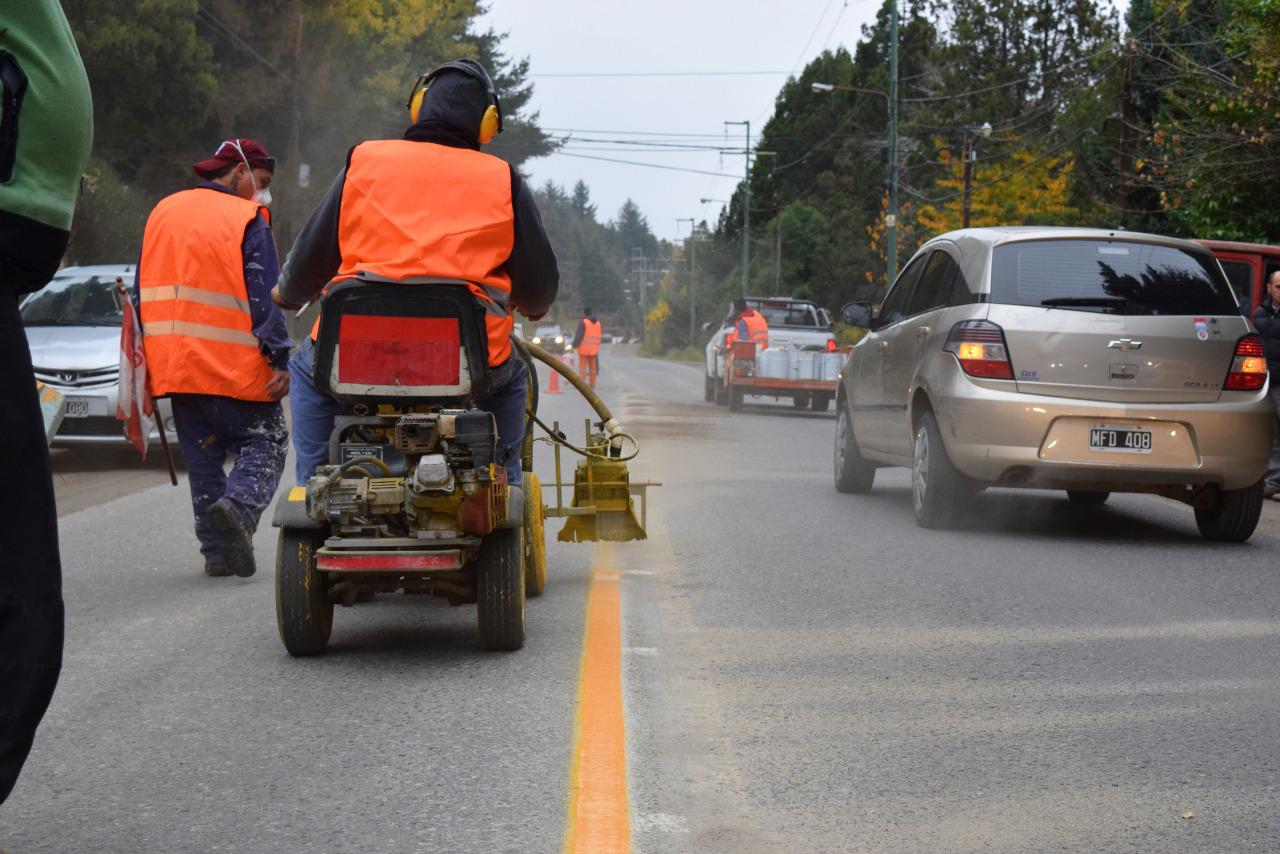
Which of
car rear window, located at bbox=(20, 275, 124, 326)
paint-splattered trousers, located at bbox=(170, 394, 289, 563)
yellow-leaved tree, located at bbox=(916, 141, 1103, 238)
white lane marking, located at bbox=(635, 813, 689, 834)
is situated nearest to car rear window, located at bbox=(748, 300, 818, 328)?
car rear window, located at bbox=(20, 275, 124, 326)

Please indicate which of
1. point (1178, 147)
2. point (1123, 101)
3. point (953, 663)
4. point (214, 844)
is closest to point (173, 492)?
point (953, 663)

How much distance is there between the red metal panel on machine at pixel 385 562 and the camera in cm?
525

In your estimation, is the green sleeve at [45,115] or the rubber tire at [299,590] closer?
the green sleeve at [45,115]

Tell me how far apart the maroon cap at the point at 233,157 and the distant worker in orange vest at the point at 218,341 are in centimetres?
1

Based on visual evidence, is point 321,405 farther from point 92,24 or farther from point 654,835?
point 92,24

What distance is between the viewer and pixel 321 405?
5.70 m

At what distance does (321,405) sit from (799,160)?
277ft

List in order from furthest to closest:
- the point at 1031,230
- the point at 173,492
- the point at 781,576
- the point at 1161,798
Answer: the point at 173,492, the point at 1031,230, the point at 781,576, the point at 1161,798

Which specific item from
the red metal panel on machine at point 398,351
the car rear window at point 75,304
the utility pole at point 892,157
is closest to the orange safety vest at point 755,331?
the car rear window at point 75,304

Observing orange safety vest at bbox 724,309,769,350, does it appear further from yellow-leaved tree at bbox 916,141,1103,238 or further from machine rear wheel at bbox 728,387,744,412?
yellow-leaved tree at bbox 916,141,1103,238

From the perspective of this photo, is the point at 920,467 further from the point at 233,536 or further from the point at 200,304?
the point at 200,304

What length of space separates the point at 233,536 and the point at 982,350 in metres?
4.28

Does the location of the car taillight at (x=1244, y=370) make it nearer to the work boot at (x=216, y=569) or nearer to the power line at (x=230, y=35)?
the work boot at (x=216, y=569)

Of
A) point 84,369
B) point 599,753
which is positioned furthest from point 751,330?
point 599,753
